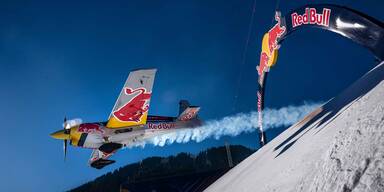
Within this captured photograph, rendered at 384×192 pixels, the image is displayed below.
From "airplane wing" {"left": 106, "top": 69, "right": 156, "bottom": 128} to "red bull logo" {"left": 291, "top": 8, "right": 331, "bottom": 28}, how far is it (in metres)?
9.88

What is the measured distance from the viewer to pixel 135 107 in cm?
2302

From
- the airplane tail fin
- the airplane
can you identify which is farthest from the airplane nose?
the airplane tail fin

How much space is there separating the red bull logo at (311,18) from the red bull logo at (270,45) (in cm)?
112

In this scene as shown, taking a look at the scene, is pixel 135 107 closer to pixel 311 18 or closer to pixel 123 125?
pixel 123 125

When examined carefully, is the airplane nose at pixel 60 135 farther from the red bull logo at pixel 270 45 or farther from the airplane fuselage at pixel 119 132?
the red bull logo at pixel 270 45

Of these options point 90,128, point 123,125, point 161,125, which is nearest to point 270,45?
point 161,125

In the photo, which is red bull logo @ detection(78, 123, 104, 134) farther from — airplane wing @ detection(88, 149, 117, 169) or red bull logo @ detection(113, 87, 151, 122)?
airplane wing @ detection(88, 149, 117, 169)

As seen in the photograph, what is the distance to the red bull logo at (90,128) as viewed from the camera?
22453mm

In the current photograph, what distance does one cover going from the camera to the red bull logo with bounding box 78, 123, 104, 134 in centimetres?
2245

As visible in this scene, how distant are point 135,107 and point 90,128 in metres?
3.45

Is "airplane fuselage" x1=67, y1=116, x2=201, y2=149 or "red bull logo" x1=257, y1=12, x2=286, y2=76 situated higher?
"red bull logo" x1=257, y1=12, x2=286, y2=76

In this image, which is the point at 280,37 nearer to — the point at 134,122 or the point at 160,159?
the point at 134,122

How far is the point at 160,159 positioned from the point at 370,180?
225 feet

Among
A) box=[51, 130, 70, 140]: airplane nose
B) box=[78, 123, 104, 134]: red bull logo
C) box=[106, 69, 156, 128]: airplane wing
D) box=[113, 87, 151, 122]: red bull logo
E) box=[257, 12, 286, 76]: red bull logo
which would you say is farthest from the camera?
box=[113, 87, 151, 122]: red bull logo
